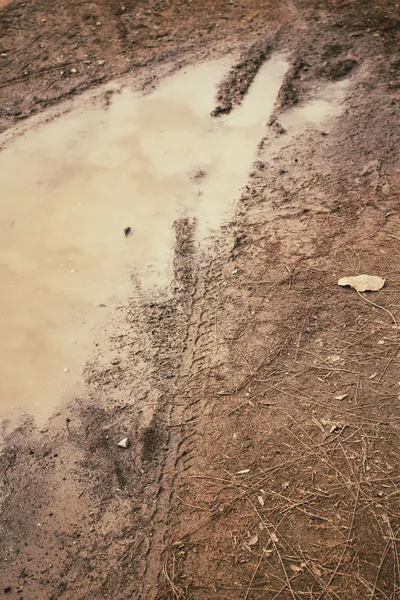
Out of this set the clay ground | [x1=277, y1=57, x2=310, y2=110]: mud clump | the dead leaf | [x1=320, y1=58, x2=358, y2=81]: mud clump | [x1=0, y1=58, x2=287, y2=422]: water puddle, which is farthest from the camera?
[x1=320, y1=58, x2=358, y2=81]: mud clump

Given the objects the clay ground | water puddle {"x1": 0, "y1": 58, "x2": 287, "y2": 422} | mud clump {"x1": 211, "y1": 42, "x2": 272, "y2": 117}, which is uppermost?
mud clump {"x1": 211, "y1": 42, "x2": 272, "y2": 117}

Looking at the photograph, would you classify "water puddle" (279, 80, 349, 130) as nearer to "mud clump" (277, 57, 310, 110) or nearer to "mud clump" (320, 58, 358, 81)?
"mud clump" (277, 57, 310, 110)

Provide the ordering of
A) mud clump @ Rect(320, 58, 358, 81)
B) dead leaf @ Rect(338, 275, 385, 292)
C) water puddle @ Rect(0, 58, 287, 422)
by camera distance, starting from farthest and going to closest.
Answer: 1. mud clump @ Rect(320, 58, 358, 81)
2. dead leaf @ Rect(338, 275, 385, 292)
3. water puddle @ Rect(0, 58, 287, 422)

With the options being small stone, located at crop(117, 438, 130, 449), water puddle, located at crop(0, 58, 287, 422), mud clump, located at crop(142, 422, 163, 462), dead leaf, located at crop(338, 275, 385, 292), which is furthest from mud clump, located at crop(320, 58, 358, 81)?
small stone, located at crop(117, 438, 130, 449)

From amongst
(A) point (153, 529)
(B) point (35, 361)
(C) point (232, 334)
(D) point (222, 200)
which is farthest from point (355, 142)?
(A) point (153, 529)

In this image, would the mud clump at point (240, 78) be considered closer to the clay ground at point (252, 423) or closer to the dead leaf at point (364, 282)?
the clay ground at point (252, 423)

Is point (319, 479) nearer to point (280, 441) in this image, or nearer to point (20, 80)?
point (280, 441)

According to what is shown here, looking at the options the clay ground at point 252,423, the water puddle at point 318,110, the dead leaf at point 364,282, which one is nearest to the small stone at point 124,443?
the clay ground at point 252,423
